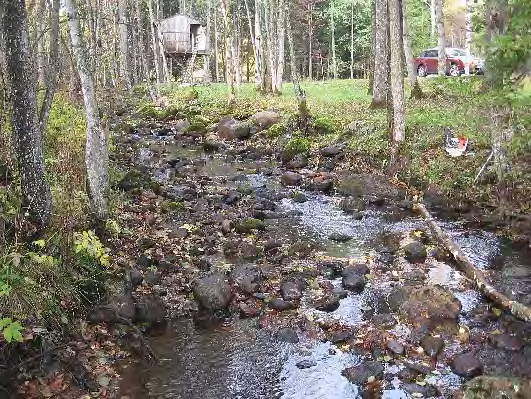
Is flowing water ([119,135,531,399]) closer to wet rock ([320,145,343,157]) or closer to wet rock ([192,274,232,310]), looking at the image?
wet rock ([192,274,232,310])

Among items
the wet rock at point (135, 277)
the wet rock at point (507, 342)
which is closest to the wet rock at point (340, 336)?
the wet rock at point (507, 342)

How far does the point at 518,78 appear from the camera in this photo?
937 centimetres

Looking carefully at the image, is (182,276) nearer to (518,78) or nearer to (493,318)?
(493,318)

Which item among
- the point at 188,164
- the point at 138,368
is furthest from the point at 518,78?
the point at 188,164

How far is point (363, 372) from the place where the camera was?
666cm

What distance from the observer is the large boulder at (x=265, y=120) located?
22.8m

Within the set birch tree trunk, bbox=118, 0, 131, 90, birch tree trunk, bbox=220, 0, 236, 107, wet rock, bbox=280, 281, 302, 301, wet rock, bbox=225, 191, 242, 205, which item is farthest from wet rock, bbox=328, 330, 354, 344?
birch tree trunk, bbox=118, 0, 131, 90

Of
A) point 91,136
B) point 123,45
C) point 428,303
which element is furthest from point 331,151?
A: point 123,45

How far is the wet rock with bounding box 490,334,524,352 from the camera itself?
7160 mm

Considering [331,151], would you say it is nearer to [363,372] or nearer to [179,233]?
[179,233]

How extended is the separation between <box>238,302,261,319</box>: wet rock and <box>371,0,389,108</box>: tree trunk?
12917 millimetres

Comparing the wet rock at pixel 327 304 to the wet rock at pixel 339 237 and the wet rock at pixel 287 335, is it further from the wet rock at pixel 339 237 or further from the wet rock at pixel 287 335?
the wet rock at pixel 339 237

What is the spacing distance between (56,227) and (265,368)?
342 centimetres

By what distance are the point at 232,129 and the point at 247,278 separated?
48.3ft
